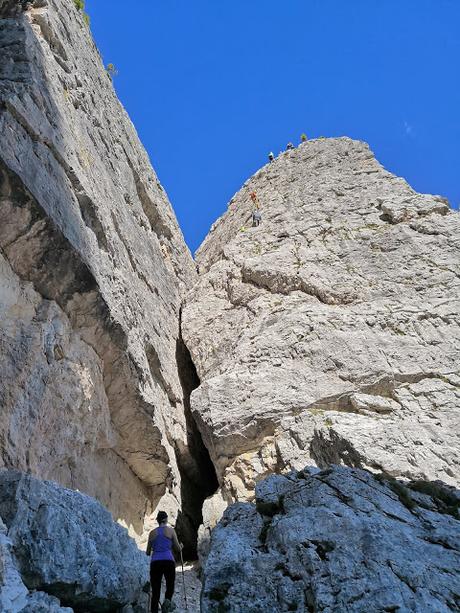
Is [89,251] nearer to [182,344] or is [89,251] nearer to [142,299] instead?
[142,299]

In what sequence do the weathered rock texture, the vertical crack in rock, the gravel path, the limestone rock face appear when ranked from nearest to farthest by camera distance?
the gravel path
the weathered rock texture
the limestone rock face
the vertical crack in rock

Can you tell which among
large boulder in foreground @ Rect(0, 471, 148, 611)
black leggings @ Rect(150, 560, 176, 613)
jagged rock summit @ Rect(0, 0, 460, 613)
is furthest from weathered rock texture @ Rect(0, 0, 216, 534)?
black leggings @ Rect(150, 560, 176, 613)

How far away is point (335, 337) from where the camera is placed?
15.6m

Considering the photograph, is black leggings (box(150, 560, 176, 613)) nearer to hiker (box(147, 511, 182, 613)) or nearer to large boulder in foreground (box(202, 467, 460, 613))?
hiker (box(147, 511, 182, 613))

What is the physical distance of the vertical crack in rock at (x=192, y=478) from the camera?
50.9ft

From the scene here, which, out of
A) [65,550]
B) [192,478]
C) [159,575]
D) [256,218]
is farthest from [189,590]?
[256,218]

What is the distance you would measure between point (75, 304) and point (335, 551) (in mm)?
7159

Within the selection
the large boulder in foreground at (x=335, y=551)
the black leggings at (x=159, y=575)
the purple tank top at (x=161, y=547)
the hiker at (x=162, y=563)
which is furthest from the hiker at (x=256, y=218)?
the black leggings at (x=159, y=575)

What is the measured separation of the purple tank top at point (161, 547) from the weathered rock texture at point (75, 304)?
2767mm

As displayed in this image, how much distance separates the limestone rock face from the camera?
42.9 ft

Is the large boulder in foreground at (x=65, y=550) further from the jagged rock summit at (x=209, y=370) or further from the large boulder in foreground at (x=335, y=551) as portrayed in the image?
the large boulder in foreground at (x=335, y=551)

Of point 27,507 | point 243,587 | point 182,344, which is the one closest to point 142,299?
point 182,344

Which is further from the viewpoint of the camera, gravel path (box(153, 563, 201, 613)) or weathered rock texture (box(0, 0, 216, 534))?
weathered rock texture (box(0, 0, 216, 534))

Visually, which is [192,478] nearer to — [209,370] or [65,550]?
[209,370]
